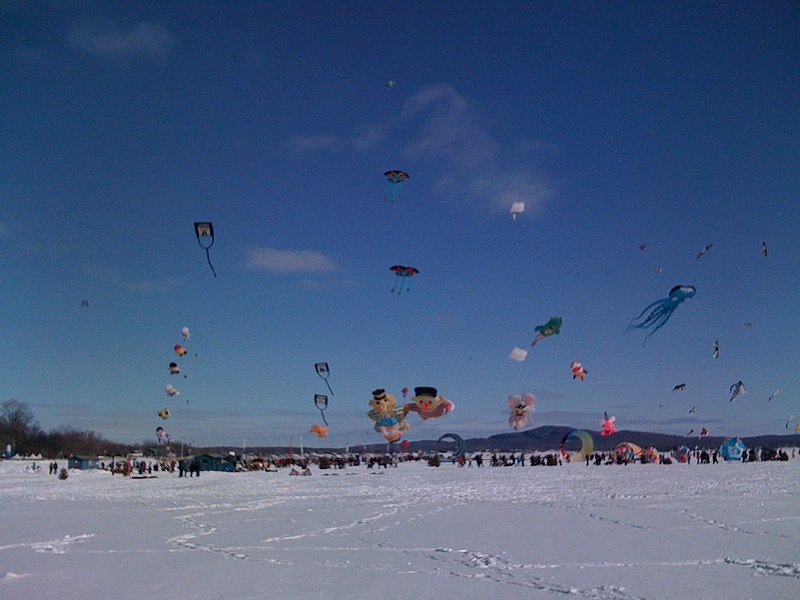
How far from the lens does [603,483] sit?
70.9 ft

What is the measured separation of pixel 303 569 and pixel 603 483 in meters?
16.1

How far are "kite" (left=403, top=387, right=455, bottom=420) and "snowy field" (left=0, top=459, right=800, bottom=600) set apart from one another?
18245 mm

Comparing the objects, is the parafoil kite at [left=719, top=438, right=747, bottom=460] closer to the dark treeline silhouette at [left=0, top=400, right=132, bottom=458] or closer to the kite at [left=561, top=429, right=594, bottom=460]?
the kite at [left=561, top=429, right=594, bottom=460]

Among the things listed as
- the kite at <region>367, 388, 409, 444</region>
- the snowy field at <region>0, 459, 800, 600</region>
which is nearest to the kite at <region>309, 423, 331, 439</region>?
the kite at <region>367, 388, 409, 444</region>

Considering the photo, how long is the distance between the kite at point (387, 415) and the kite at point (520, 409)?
5.41 metres

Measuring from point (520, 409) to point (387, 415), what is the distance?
6530 mm

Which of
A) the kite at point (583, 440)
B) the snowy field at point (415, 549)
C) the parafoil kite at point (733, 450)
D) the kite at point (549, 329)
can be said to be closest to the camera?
the snowy field at point (415, 549)

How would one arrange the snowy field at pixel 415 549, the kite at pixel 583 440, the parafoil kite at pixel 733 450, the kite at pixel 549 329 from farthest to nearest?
the parafoil kite at pixel 733 450 → the kite at pixel 583 440 → the kite at pixel 549 329 → the snowy field at pixel 415 549

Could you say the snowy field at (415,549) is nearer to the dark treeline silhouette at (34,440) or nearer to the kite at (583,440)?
the kite at (583,440)

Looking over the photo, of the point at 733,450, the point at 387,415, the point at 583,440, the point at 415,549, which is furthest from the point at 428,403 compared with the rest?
the point at 415,549

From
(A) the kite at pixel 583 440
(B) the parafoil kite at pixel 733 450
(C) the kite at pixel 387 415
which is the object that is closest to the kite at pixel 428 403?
(C) the kite at pixel 387 415

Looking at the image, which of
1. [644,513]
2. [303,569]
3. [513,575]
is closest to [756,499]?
[644,513]

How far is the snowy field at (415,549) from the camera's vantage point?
6500 mm

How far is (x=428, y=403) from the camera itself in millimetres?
34219
